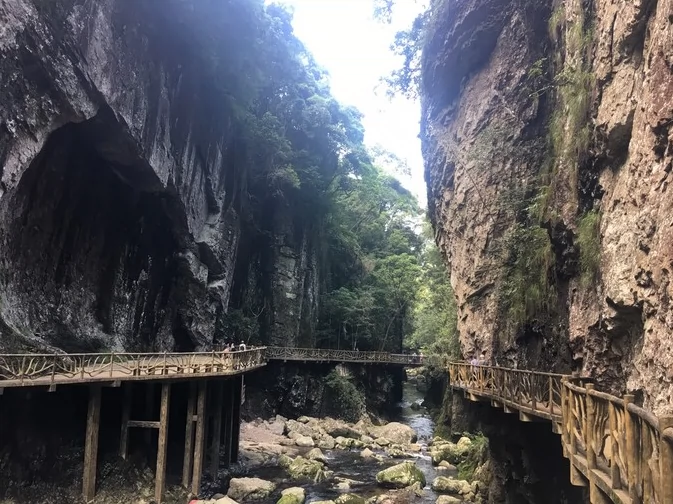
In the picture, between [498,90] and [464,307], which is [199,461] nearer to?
[464,307]

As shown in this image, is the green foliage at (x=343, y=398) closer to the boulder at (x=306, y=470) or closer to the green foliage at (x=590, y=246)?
the boulder at (x=306, y=470)

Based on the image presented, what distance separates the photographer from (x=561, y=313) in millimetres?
12703

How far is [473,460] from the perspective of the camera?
21375 mm

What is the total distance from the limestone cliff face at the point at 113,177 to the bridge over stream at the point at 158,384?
1840mm

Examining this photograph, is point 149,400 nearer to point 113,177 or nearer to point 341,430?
point 113,177

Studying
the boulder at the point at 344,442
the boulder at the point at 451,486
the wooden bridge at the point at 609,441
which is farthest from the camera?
the boulder at the point at 344,442

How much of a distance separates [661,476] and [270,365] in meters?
30.3

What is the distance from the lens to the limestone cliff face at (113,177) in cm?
1360

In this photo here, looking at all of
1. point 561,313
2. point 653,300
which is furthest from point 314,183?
point 653,300

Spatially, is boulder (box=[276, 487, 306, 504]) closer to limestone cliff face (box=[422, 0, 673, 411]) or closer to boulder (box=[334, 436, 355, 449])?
limestone cliff face (box=[422, 0, 673, 411])

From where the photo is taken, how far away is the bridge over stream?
40.1ft

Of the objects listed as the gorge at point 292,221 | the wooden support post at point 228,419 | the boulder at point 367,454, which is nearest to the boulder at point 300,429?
the gorge at point 292,221

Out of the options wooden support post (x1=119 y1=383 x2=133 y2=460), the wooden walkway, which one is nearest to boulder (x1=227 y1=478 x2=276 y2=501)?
the wooden walkway

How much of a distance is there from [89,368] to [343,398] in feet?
73.5
